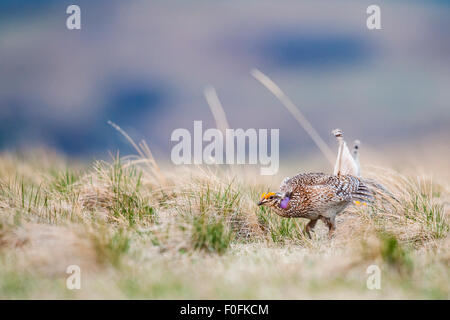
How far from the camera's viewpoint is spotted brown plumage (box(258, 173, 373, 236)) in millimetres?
6305

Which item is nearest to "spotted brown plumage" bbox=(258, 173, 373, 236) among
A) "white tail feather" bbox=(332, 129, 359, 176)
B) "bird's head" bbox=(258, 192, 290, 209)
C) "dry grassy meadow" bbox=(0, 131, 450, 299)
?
"bird's head" bbox=(258, 192, 290, 209)

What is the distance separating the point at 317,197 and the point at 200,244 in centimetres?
163

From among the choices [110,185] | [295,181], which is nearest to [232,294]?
[295,181]

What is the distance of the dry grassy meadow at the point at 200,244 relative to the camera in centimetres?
451

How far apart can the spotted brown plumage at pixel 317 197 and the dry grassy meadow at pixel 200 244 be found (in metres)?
0.22

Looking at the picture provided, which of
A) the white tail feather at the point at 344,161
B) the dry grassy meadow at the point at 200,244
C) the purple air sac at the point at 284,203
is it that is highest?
the white tail feather at the point at 344,161

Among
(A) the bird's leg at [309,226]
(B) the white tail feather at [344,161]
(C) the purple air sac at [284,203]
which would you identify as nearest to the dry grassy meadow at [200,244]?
(A) the bird's leg at [309,226]

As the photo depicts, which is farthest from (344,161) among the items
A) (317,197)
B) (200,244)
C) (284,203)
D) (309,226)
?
(200,244)

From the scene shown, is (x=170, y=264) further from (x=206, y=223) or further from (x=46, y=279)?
(x=46, y=279)

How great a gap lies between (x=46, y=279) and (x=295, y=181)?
3094 mm

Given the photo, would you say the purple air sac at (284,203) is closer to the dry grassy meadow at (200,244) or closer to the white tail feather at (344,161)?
the dry grassy meadow at (200,244)

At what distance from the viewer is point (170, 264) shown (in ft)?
16.5

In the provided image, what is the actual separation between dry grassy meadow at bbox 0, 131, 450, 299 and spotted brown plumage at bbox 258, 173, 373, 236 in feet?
0.73

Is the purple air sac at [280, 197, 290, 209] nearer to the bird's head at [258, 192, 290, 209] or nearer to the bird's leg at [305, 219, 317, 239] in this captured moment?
the bird's head at [258, 192, 290, 209]
